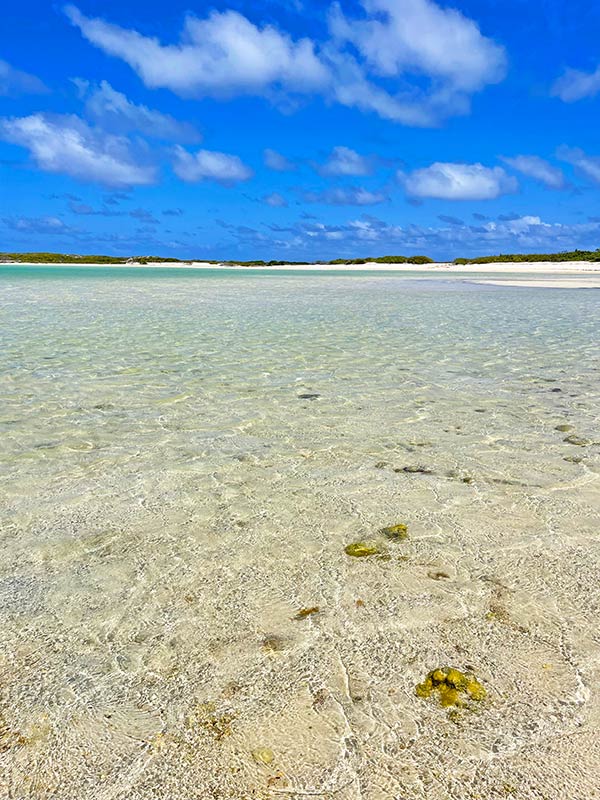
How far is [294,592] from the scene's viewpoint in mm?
2910

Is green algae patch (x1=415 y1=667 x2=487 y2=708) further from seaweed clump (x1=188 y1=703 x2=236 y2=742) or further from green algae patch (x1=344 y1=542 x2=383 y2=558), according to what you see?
green algae patch (x1=344 y1=542 x2=383 y2=558)

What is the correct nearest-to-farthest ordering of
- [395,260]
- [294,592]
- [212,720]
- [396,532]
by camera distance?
[212,720] < [294,592] < [396,532] < [395,260]

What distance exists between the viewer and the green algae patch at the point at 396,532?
3477 millimetres

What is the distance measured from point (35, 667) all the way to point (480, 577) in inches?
85.6

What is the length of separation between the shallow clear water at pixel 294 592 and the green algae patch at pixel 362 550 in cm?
7

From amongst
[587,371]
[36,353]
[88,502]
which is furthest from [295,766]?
[36,353]

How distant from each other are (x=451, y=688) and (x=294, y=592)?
37.0 inches

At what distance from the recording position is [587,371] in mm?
8383

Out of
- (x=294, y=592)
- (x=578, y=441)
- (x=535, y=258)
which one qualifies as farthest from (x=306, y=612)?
(x=535, y=258)

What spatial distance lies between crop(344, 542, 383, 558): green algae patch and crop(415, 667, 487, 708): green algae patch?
3.24 feet

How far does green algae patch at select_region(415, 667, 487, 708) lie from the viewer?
7.11 feet

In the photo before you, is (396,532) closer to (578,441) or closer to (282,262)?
(578,441)

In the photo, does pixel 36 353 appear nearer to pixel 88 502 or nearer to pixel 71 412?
pixel 71 412

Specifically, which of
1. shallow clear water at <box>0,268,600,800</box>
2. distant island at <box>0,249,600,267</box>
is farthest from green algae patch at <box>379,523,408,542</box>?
distant island at <box>0,249,600,267</box>
